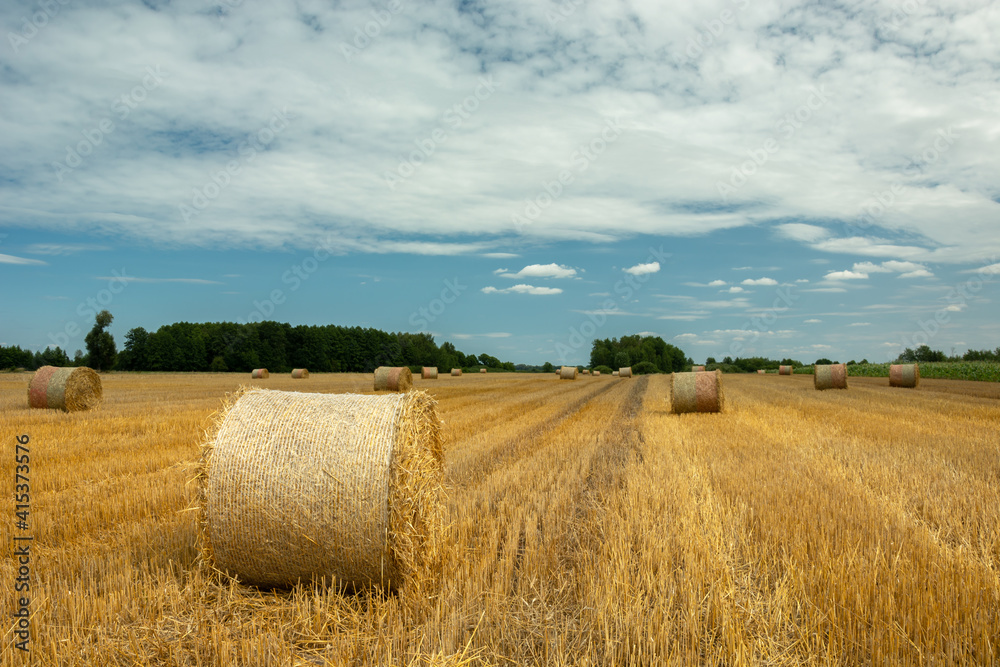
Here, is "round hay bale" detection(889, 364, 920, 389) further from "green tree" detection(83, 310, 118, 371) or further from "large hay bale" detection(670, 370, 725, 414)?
"green tree" detection(83, 310, 118, 371)

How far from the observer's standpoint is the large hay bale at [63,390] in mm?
15750

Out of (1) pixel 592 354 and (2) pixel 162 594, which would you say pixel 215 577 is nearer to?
(2) pixel 162 594

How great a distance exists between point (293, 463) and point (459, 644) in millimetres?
1787

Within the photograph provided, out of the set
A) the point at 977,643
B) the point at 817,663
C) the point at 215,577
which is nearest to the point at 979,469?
the point at 977,643

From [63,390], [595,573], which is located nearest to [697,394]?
[595,573]

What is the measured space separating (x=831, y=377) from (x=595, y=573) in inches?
1021

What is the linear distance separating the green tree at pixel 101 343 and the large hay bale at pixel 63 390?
183ft

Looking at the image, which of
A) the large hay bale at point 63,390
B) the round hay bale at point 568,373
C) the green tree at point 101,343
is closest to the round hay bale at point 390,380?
the large hay bale at point 63,390

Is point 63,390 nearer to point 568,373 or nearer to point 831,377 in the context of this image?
point 831,377

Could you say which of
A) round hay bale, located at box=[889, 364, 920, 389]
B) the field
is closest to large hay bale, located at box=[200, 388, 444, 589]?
the field

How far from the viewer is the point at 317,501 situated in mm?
4320

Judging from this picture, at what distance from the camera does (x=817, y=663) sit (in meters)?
3.27

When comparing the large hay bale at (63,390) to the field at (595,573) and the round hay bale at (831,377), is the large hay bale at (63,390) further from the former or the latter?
the round hay bale at (831,377)

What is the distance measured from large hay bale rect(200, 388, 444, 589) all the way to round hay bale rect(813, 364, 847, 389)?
25.9 metres
